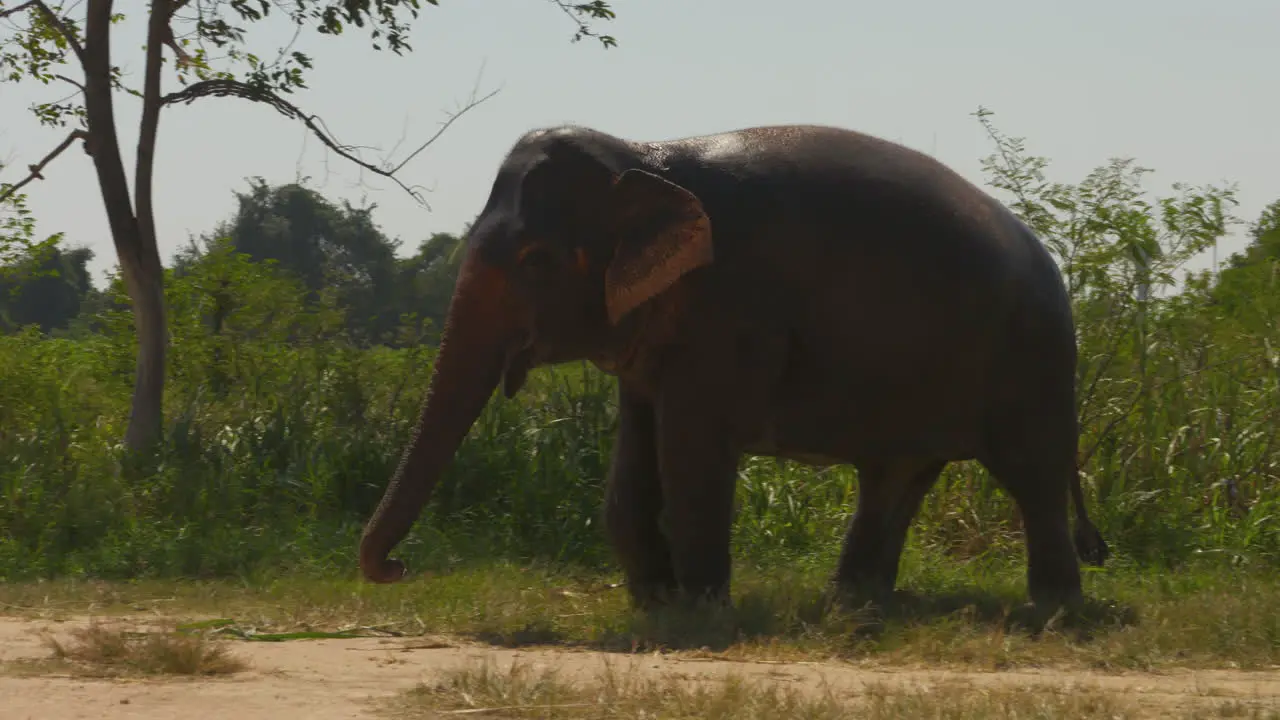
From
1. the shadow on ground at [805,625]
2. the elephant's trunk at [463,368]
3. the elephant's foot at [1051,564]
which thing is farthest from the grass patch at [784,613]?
the elephant's trunk at [463,368]

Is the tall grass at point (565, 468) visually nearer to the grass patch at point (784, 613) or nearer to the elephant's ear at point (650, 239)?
the grass patch at point (784, 613)

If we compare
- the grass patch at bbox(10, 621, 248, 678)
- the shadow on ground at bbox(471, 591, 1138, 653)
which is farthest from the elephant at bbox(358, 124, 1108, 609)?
the grass patch at bbox(10, 621, 248, 678)

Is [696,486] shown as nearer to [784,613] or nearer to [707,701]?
[784,613]

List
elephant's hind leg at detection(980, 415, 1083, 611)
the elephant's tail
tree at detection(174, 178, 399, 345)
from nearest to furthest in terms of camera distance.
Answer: elephant's hind leg at detection(980, 415, 1083, 611) → the elephant's tail → tree at detection(174, 178, 399, 345)

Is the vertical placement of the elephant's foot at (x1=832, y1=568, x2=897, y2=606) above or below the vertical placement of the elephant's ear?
below

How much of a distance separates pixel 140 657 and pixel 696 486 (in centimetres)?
232

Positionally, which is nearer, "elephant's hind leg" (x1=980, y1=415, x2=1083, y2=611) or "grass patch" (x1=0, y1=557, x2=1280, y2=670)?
"grass patch" (x1=0, y1=557, x2=1280, y2=670)

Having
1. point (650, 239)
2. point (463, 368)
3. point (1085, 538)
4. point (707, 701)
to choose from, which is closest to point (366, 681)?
point (707, 701)

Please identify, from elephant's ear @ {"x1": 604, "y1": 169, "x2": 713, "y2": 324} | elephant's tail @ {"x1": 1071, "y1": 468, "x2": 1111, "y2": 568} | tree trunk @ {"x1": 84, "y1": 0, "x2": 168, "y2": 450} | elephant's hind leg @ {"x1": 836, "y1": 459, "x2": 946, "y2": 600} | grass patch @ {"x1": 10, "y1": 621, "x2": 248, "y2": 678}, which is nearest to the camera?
grass patch @ {"x1": 10, "y1": 621, "x2": 248, "y2": 678}

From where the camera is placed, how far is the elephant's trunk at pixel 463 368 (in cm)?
634

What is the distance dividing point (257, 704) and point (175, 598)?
3.40m

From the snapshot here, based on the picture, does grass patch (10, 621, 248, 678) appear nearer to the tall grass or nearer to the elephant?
the elephant

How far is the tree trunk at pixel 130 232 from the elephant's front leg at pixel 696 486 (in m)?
5.36

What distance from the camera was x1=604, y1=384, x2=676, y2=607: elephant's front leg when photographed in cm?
699
